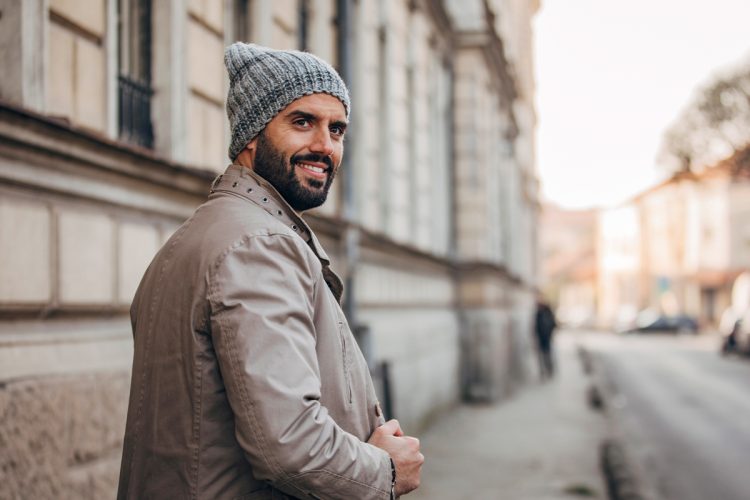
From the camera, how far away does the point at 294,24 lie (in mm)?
9141

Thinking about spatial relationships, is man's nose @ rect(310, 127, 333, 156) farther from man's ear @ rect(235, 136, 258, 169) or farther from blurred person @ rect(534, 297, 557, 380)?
blurred person @ rect(534, 297, 557, 380)

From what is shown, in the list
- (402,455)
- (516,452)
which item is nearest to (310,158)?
(402,455)

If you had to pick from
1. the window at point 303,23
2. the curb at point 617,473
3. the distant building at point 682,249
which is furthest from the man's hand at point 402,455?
the distant building at point 682,249

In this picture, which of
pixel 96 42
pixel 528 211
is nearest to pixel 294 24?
pixel 96 42

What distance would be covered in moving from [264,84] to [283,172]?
20cm

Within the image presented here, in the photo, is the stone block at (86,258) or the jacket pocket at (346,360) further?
the stone block at (86,258)

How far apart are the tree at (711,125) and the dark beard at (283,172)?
84.7ft

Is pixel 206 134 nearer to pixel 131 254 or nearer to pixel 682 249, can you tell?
pixel 131 254

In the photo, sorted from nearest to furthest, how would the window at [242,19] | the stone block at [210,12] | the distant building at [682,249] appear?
the stone block at [210,12]
the window at [242,19]
the distant building at [682,249]

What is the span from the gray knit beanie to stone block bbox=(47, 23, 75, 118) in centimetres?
254

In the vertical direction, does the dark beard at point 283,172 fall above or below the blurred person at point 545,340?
above

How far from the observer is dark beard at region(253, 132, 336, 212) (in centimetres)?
238

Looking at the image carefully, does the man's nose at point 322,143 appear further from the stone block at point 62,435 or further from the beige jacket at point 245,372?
the stone block at point 62,435

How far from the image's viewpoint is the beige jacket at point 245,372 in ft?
6.68
